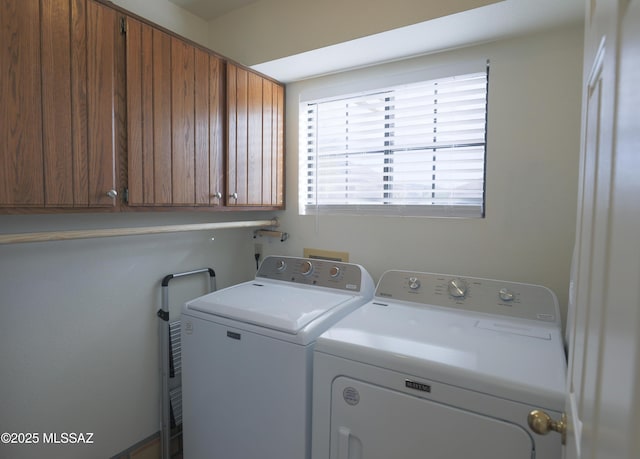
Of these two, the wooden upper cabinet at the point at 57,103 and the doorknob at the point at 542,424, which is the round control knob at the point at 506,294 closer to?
the doorknob at the point at 542,424

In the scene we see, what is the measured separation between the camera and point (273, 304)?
65.4 inches

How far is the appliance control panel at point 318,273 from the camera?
192cm

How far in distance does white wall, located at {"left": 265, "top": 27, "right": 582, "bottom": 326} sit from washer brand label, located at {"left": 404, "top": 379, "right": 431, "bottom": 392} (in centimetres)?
88

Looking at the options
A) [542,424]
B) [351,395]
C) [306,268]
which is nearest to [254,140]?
[306,268]

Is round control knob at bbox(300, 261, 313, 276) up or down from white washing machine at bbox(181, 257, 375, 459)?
up

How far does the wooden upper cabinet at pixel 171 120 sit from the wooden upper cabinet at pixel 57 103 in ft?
0.30

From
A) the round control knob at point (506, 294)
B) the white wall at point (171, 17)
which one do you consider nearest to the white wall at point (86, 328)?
the white wall at point (171, 17)

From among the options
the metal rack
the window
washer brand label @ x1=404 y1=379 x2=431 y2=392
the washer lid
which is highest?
the window

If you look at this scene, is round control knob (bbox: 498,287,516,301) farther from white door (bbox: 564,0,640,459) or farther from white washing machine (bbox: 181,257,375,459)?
white door (bbox: 564,0,640,459)

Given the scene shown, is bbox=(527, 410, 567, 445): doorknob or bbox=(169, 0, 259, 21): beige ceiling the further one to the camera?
bbox=(169, 0, 259, 21): beige ceiling

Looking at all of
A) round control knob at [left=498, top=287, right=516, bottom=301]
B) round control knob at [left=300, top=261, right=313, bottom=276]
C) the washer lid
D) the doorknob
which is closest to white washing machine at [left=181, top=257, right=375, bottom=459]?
the washer lid

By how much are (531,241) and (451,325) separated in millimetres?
616

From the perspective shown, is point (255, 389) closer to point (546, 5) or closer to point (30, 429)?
point (30, 429)

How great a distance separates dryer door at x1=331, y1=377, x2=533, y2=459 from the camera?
101 cm
